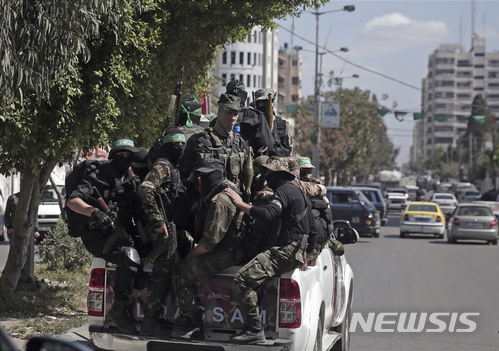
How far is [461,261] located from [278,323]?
1657 cm

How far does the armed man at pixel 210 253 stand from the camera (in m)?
5.61

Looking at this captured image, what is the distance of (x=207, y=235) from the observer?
5668 mm

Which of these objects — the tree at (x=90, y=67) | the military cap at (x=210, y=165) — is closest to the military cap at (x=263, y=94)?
the tree at (x=90, y=67)

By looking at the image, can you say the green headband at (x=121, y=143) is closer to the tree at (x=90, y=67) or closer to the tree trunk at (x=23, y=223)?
the tree at (x=90, y=67)

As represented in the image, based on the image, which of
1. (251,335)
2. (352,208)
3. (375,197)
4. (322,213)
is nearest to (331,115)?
(375,197)

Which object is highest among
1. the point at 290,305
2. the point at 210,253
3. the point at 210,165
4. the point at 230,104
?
the point at 230,104

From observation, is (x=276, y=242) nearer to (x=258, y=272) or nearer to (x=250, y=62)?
(x=258, y=272)

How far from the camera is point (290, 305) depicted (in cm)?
557

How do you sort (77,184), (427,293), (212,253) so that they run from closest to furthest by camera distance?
1. (212,253)
2. (77,184)
3. (427,293)

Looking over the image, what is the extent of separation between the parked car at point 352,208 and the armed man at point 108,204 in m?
21.2

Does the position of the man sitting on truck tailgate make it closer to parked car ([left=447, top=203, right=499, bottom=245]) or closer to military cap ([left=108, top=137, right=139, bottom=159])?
military cap ([left=108, top=137, right=139, bottom=159])

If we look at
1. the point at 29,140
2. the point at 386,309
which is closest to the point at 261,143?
the point at 29,140

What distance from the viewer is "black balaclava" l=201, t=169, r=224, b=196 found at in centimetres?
598

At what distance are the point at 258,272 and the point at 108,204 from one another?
1500 millimetres
